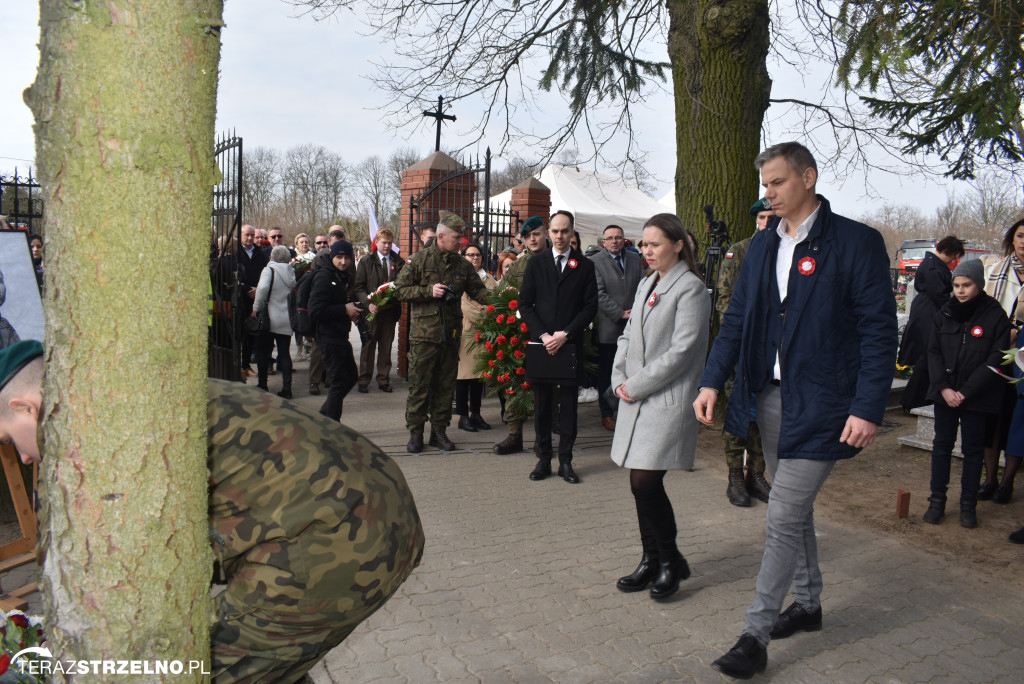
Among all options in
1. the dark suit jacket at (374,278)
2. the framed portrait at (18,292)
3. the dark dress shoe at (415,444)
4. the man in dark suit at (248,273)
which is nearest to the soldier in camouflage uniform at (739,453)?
the dark dress shoe at (415,444)

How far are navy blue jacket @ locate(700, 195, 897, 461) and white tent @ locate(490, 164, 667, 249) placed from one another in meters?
15.7

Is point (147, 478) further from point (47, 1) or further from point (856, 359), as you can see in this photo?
point (856, 359)

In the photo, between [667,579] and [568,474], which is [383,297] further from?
[667,579]

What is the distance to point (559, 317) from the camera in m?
6.22

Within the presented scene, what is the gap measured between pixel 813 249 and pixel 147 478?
2762mm

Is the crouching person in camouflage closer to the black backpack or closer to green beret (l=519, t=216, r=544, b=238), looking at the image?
green beret (l=519, t=216, r=544, b=238)

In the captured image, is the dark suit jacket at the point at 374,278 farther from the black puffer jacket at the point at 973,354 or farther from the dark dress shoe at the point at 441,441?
the black puffer jacket at the point at 973,354

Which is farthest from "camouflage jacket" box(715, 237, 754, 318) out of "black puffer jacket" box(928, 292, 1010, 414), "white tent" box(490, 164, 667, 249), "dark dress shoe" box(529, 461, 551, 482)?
"white tent" box(490, 164, 667, 249)

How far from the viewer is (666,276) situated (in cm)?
423

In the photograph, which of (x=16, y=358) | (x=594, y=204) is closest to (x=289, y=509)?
(x=16, y=358)

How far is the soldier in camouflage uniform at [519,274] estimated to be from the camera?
21.8 ft

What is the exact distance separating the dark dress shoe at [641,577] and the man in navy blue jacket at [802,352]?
846 millimetres

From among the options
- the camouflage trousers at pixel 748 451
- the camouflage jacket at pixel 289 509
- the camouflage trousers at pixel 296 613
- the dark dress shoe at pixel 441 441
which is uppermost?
the camouflage jacket at pixel 289 509

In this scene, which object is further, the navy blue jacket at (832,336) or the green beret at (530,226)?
the green beret at (530,226)
